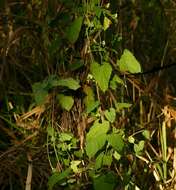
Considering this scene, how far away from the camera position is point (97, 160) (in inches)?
75.1

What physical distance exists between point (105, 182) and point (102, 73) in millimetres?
357

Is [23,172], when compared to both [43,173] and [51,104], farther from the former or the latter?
[51,104]

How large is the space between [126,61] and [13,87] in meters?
1.01

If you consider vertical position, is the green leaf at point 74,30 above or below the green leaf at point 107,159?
above

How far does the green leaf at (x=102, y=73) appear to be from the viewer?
183 cm

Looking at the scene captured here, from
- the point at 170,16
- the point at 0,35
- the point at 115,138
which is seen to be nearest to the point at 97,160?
the point at 115,138

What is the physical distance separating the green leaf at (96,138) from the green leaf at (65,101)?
121 mm

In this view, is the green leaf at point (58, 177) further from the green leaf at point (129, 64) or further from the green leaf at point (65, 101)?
the green leaf at point (129, 64)

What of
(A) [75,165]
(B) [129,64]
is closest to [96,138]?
(A) [75,165]

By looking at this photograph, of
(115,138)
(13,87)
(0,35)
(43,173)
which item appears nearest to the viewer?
(115,138)

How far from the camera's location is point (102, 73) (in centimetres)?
186

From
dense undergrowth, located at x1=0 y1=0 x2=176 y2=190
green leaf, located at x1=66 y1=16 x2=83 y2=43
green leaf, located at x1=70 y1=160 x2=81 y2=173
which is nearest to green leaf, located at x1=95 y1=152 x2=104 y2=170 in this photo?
dense undergrowth, located at x1=0 y1=0 x2=176 y2=190

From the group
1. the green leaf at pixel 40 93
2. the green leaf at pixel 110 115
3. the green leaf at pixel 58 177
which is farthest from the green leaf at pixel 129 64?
the green leaf at pixel 58 177

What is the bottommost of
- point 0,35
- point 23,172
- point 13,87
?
point 23,172
